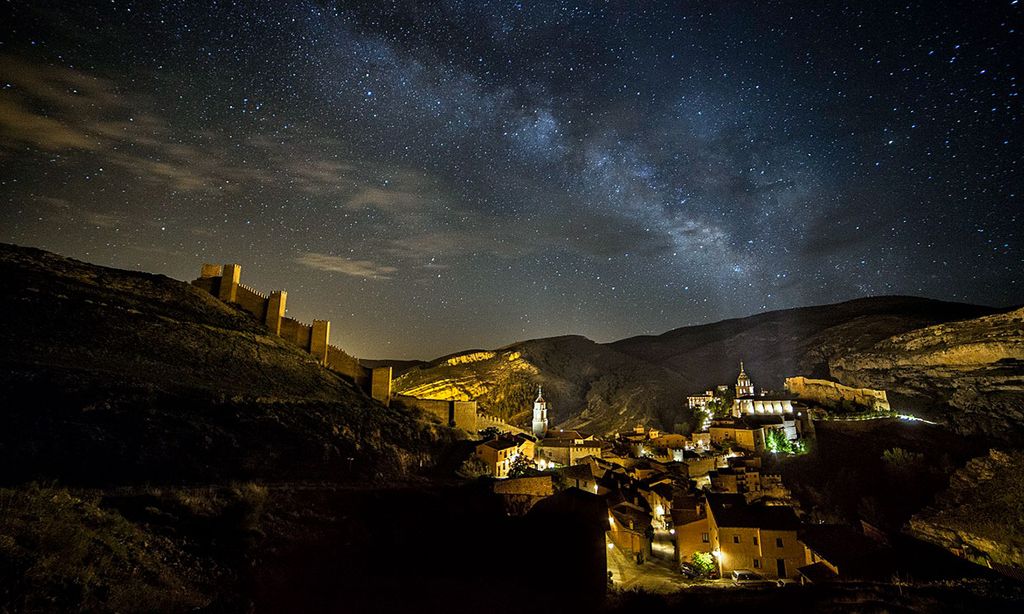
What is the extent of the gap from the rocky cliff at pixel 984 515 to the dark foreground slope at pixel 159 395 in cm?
4019

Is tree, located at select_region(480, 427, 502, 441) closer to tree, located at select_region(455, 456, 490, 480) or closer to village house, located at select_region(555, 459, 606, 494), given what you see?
village house, located at select_region(555, 459, 606, 494)

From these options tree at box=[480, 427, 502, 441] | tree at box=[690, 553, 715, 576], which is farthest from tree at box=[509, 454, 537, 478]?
tree at box=[690, 553, 715, 576]

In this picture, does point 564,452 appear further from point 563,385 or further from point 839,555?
point 563,385

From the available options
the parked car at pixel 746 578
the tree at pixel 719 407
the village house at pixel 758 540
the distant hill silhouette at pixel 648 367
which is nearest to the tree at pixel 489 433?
the village house at pixel 758 540

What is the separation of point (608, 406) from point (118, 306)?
91.3 meters

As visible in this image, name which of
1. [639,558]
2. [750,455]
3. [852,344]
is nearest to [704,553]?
[639,558]

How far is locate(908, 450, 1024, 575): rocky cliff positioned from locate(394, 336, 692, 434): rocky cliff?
46.2 m

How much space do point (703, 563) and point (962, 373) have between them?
60.9 m

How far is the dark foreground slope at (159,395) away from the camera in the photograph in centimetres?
1322

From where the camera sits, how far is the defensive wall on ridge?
3416 cm

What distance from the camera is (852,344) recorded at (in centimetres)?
9650

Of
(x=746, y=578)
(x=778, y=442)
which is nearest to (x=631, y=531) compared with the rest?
(x=746, y=578)

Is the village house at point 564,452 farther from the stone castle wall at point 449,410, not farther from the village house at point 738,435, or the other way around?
the village house at point 738,435

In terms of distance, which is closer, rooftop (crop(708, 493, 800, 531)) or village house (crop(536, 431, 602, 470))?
rooftop (crop(708, 493, 800, 531))
